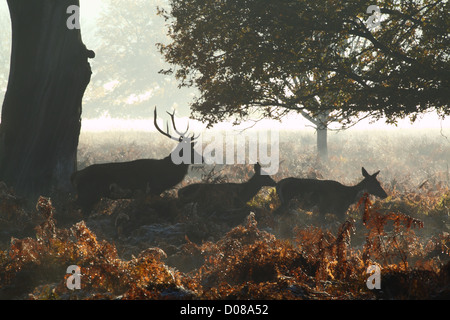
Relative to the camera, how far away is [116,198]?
1188 cm

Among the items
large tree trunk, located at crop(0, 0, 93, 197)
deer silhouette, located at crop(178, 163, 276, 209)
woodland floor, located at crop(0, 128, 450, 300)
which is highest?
large tree trunk, located at crop(0, 0, 93, 197)

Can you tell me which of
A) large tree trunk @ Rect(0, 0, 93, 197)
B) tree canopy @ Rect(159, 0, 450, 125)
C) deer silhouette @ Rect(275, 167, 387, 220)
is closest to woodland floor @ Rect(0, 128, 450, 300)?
deer silhouette @ Rect(275, 167, 387, 220)

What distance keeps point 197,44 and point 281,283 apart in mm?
8274

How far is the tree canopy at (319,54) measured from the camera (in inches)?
422

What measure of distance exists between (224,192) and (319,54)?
3.92 meters

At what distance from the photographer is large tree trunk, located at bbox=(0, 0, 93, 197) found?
1263 centimetres

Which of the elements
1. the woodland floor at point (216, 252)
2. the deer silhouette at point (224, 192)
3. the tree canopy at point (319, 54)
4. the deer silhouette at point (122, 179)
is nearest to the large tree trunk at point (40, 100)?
the woodland floor at point (216, 252)

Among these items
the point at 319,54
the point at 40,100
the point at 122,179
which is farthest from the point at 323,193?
the point at 40,100

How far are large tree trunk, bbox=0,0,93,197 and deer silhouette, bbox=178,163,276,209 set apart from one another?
3.30 m

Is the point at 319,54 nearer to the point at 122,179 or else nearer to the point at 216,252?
the point at 122,179

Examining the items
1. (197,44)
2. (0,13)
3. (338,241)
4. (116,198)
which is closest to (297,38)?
(197,44)

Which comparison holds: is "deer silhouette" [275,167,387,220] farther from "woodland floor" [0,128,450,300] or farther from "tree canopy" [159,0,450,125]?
"tree canopy" [159,0,450,125]

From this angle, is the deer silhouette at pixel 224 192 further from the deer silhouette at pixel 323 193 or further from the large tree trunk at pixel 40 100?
the large tree trunk at pixel 40 100

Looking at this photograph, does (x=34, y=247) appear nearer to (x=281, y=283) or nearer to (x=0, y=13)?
(x=281, y=283)
